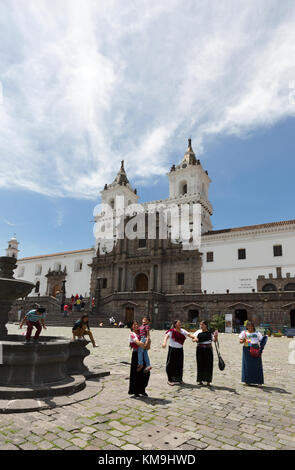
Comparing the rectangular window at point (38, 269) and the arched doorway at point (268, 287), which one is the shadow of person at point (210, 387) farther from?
the rectangular window at point (38, 269)

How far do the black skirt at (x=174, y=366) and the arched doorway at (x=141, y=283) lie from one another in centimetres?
3170

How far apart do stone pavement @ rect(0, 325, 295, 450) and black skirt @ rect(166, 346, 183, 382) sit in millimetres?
275

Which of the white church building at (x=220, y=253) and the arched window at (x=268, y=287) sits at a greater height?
the white church building at (x=220, y=253)

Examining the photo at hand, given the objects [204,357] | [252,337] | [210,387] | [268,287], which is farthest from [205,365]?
[268,287]

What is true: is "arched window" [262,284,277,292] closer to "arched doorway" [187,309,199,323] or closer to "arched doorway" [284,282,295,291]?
"arched doorway" [284,282,295,291]

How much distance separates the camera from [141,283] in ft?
129

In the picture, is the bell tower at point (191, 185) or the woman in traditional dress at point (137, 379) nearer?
the woman in traditional dress at point (137, 379)

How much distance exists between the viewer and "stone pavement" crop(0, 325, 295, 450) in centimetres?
379

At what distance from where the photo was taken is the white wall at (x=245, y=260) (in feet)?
100

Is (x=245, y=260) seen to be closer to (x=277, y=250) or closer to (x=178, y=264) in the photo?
(x=277, y=250)

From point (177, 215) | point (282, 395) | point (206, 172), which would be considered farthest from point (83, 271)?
point (282, 395)

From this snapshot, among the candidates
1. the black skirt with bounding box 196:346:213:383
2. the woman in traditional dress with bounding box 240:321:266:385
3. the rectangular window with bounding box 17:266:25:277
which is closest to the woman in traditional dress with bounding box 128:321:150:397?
the black skirt with bounding box 196:346:213:383

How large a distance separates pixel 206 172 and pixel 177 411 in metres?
40.8

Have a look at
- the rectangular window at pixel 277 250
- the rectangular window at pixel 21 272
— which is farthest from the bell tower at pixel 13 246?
the rectangular window at pixel 277 250
